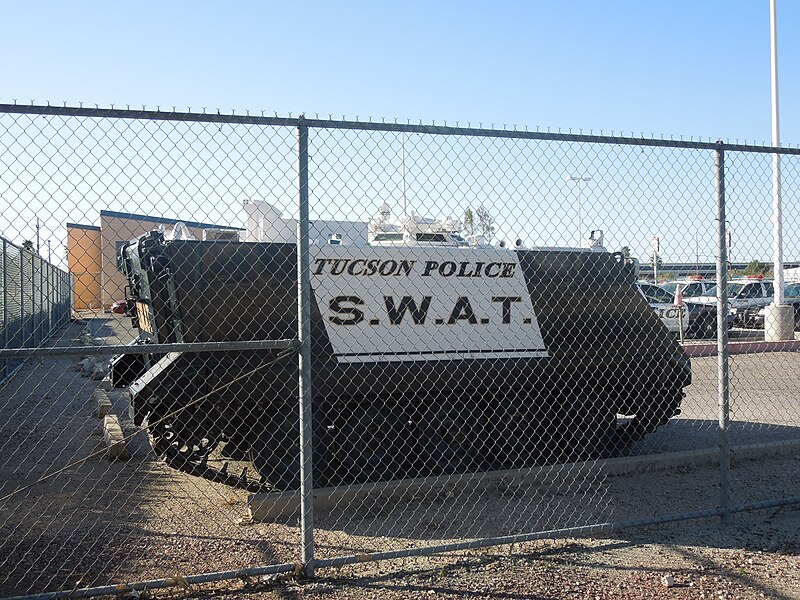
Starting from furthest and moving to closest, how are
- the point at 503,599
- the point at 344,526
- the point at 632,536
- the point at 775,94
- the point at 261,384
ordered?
the point at 775,94 < the point at 261,384 < the point at 344,526 < the point at 632,536 < the point at 503,599

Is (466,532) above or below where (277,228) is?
below

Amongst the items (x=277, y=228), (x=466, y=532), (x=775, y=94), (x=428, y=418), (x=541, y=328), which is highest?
(x=775, y=94)

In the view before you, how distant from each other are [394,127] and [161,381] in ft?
8.85

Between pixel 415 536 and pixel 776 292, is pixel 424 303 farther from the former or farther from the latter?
pixel 776 292

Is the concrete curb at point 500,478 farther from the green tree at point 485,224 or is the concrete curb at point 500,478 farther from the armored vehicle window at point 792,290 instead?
the armored vehicle window at point 792,290

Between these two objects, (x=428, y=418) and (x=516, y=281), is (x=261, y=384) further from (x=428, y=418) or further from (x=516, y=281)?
(x=516, y=281)

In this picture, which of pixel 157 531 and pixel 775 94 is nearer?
pixel 157 531

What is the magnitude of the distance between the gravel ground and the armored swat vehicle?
589 mm

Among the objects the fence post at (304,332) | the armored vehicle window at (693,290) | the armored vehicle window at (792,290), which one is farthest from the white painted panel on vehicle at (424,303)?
the armored vehicle window at (792,290)

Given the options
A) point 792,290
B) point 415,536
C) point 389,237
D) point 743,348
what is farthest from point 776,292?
point 415,536

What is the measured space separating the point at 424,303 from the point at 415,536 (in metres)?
1.86

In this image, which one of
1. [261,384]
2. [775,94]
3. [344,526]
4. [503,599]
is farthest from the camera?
[775,94]

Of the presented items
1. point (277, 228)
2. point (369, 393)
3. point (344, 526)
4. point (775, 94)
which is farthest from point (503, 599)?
point (775, 94)

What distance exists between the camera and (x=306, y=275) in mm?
4078
